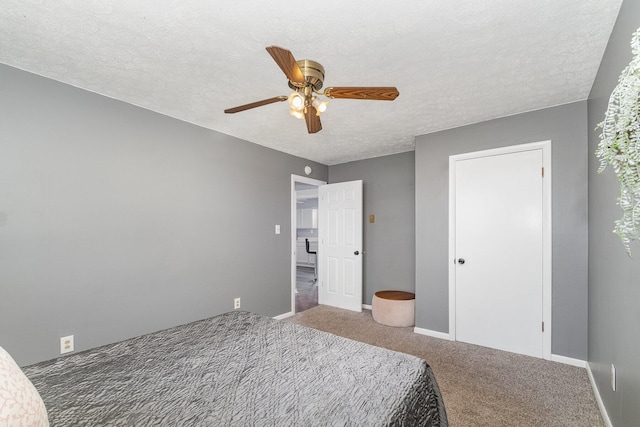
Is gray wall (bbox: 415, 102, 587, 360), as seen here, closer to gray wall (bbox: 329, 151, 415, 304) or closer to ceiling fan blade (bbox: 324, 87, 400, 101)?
gray wall (bbox: 329, 151, 415, 304)

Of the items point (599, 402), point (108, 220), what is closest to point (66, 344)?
point (108, 220)

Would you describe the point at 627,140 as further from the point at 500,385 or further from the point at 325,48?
the point at 500,385

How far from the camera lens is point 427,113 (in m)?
2.72

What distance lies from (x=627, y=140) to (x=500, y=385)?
2283 mm

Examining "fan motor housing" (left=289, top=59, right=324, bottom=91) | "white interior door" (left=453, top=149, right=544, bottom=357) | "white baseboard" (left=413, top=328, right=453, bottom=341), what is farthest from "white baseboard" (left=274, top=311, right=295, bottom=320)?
"fan motor housing" (left=289, top=59, right=324, bottom=91)

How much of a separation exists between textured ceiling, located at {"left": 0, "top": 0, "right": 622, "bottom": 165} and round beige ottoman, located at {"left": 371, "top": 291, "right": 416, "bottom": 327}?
2.39m

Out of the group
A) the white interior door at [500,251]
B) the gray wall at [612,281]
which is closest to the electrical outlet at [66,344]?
the gray wall at [612,281]

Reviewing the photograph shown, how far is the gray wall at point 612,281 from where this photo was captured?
1.28 metres

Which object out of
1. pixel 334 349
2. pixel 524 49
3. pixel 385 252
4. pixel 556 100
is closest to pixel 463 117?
pixel 556 100

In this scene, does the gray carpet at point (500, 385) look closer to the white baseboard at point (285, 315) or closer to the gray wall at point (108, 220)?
the white baseboard at point (285, 315)

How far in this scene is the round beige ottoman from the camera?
3561 millimetres

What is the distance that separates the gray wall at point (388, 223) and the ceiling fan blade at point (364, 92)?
268 cm

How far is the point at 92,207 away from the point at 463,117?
358cm

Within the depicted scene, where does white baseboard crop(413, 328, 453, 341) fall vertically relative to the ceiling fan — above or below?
below
